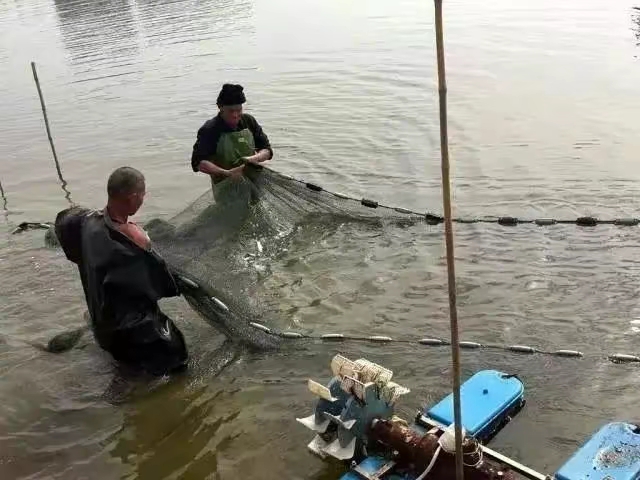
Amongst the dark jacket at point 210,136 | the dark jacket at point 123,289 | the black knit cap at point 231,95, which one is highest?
the black knit cap at point 231,95

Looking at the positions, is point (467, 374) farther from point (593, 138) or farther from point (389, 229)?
point (593, 138)

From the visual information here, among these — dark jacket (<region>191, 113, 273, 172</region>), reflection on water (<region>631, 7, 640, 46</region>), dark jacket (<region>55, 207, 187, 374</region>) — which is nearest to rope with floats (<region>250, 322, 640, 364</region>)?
dark jacket (<region>55, 207, 187, 374</region>)

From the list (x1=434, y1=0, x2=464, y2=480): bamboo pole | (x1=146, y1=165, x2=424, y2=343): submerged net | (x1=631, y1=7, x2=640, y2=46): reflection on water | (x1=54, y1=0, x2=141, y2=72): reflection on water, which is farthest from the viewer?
(x1=54, y1=0, x2=141, y2=72): reflection on water

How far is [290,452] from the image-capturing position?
13.3 ft

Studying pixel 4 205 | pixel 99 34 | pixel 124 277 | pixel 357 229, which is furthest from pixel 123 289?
pixel 99 34

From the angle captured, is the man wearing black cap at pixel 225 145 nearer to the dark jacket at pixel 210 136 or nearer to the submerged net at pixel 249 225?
the dark jacket at pixel 210 136

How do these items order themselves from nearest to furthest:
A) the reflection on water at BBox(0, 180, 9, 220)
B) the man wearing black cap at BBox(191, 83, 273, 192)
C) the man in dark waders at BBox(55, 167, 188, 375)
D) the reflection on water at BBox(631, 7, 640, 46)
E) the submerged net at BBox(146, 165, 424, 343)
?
1. the man in dark waders at BBox(55, 167, 188, 375)
2. the submerged net at BBox(146, 165, 424, 343)
3. the man wearing black cap at BBox(191, 83, 273, 192)
4. the reflection on water at BBox(0, 180, 9, 220)
5. the reflection on water at BBox(631, 7, 640, 46)

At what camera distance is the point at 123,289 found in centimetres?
420

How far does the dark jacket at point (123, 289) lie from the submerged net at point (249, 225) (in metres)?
0.61

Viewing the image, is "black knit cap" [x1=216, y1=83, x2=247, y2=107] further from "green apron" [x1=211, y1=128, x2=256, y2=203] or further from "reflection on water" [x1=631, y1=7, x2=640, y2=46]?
"reflection on water" [x1=631, y1=7, x2=640, y2=46]

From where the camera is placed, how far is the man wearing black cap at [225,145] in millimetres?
6469

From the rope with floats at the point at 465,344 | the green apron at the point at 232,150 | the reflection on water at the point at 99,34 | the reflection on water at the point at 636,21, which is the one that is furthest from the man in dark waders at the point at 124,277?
the reflection on water at the point at 99,34

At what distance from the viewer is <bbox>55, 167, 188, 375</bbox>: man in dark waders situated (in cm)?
413

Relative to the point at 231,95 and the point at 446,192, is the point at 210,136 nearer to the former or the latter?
the point at 231,95
